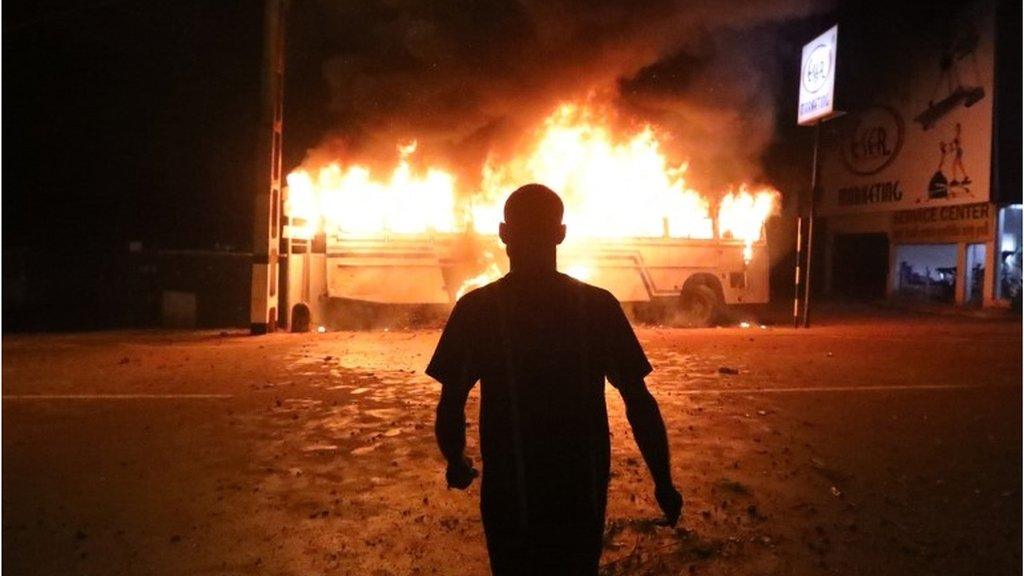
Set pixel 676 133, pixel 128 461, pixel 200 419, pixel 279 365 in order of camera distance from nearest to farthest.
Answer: pixel 128 461
pixel 200 419
pixel 279 365
pixel 676 133

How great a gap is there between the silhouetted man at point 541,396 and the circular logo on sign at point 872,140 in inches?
908

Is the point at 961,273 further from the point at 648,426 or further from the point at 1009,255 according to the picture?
the point at 648,426

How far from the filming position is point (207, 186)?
22.7 metres

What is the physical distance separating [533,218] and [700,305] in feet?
41.8

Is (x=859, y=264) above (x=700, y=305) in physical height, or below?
above

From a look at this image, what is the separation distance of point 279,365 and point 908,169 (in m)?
20.0

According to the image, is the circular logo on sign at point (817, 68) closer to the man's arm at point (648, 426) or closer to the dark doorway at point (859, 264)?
the dark doorway at point (859, 264)

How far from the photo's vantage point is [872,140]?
22969mm

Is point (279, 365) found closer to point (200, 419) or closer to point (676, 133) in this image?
point (200, 419)

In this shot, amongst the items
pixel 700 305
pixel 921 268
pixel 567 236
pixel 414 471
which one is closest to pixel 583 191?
pixel 567 236

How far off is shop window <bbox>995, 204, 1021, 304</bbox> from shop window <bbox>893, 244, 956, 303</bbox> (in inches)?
77.9

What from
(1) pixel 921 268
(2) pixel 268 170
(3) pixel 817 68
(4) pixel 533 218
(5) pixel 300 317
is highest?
(3) pixel 817 68

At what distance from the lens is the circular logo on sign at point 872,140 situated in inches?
870

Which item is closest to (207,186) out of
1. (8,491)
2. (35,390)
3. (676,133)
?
(676,133)
